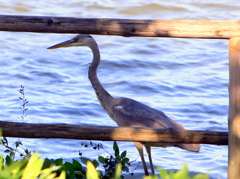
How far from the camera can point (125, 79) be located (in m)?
8.72

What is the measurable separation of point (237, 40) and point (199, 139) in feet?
2.14

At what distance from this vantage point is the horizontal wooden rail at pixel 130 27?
2.91 meters

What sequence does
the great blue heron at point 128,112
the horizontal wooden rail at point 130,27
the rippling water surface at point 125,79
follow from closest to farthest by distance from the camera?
the horizontal wooden rail at point 130,27 < the great blue heron at point 128,112 < the rippling water surface at point 125,79

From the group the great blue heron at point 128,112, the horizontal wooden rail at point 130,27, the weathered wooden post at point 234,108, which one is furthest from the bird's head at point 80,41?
A: the weathered wooden post at point 234,108

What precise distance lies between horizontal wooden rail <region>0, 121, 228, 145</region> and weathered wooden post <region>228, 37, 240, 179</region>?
13cm

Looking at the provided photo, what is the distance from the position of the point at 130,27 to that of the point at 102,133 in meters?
0.67

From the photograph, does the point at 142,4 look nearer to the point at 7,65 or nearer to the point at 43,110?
the point at 7,65

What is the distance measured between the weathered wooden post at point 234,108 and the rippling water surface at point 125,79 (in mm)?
1875

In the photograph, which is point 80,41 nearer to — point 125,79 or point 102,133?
point 102,133

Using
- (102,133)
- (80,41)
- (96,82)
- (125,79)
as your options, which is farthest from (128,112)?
(125,79)

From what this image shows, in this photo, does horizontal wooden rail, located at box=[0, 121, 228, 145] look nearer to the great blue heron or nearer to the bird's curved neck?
the great blue heron

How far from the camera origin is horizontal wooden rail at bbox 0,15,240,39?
2912 millimetres

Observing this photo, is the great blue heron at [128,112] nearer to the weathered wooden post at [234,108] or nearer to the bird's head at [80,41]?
the bird's head at [80,41]

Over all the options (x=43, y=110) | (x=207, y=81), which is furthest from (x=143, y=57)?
(x=43, y=110)
